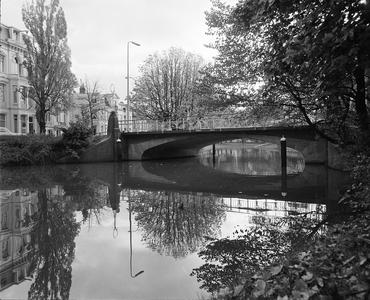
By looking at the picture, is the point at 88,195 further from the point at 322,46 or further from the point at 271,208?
the point at 322,46

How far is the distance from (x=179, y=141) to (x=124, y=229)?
2016 cm

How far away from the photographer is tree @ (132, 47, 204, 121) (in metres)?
34.0

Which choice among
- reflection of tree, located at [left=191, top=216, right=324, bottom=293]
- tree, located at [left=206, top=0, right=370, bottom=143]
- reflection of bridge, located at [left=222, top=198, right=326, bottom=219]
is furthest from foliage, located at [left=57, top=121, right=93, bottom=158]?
reflection of tree, located at [left=191, top=216, right=324, bottom=293]

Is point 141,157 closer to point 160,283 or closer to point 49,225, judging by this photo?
point 49,225

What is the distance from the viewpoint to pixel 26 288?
13.4 ft

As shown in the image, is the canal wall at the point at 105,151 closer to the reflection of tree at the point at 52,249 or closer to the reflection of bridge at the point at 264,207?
the reflection of bridge at the point at 264,207

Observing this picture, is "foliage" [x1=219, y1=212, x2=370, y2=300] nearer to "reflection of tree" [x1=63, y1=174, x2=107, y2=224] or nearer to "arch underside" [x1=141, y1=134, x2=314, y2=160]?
"reflection of tree" [x1=63, y1=174, x2=107, y2=224]

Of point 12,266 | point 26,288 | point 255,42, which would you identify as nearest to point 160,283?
point 26,288

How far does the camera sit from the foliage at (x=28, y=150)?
2267 cm

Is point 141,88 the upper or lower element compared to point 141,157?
upper

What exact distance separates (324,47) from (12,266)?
5.85m

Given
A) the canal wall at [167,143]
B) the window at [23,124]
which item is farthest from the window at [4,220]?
the window at [23,124]

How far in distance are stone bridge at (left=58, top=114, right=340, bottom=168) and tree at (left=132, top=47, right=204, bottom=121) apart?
4.82 metres

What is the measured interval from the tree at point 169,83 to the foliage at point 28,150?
12.4 m
